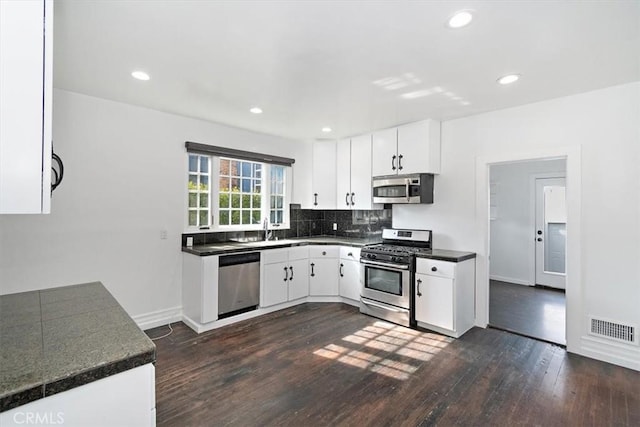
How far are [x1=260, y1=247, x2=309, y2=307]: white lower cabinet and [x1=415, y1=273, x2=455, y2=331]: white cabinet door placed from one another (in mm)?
1601

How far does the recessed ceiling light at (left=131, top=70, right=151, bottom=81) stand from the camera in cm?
256

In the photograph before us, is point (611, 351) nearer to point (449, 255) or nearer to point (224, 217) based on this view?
point (449, 255)

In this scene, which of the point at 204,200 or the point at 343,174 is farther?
the point at 343,174

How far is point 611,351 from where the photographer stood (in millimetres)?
2793

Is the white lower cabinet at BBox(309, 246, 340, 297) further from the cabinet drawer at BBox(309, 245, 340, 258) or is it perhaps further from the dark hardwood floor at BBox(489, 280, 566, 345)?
the dark hardwood floor at BBox(489, 280, 566, 345)

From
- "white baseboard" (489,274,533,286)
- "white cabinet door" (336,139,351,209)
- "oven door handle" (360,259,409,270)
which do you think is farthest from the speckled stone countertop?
"white baseboard" (489,274,533,286)

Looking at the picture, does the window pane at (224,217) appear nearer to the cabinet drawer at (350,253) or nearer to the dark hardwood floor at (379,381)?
the dark hardwood floor at (379,381)

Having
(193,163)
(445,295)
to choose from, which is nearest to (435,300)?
(445,295)

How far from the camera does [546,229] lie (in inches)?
214

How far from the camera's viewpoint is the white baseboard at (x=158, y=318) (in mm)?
3479

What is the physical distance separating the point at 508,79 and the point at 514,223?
3.87 metres

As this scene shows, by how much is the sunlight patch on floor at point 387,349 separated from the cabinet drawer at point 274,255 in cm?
136

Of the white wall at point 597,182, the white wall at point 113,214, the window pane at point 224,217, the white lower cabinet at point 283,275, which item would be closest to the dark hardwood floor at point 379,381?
the white wall at point 597,182

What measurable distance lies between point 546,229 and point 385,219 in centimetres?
310
